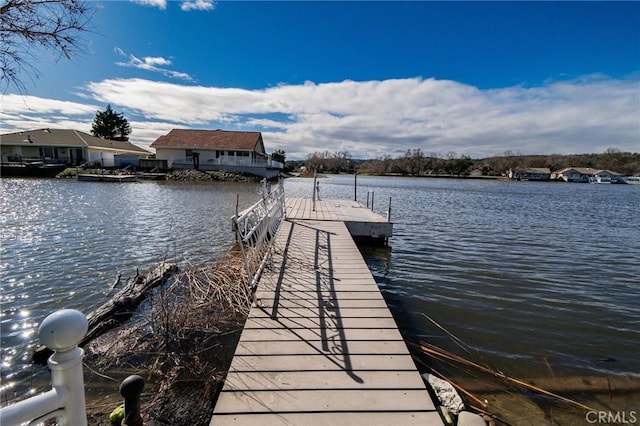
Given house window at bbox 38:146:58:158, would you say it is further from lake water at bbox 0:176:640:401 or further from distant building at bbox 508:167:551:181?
distant building at bbox 508:167:551:181

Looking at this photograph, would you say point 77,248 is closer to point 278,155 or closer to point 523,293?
point 523,293

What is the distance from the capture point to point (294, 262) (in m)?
6.07

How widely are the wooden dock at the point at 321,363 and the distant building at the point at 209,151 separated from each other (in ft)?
105

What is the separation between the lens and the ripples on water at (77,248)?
5188mm

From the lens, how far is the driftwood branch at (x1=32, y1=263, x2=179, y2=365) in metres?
4.20

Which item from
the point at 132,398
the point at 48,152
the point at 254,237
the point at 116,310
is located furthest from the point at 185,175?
the point at 132,398

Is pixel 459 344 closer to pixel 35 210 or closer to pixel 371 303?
pixel 371 303

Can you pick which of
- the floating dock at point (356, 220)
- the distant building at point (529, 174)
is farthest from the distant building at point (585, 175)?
the floating dock at point (356, 220)

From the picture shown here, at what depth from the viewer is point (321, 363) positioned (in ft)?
9.72

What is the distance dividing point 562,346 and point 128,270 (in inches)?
334

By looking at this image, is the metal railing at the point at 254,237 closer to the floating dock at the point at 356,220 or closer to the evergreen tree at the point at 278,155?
the floating dock at the point at 356,220

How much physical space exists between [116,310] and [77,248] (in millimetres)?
4740

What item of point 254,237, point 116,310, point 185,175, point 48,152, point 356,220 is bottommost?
point 116,310

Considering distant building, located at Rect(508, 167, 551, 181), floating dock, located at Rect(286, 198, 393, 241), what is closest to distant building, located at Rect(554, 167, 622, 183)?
distant building, located at Rect(508, 167, 551, 181)
